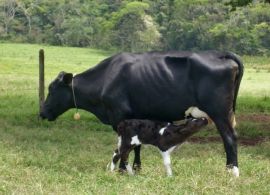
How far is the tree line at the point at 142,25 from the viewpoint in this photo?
69.8 m

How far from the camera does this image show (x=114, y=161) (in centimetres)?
753

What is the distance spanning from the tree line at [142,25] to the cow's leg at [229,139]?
61076 mm

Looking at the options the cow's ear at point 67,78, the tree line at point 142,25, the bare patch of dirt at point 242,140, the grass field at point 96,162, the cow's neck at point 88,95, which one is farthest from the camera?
the tree line at point 142,25

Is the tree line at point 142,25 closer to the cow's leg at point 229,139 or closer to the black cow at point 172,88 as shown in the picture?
the black cow at point 172,88

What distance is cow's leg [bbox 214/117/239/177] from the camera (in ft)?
24.3

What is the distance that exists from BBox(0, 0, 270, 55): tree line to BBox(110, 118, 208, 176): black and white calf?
61.4m

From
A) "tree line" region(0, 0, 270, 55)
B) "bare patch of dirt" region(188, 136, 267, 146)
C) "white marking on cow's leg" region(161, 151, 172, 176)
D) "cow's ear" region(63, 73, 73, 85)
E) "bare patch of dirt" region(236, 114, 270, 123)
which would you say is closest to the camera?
"white marking on cow's leg" region(161, 151, 172, 176)

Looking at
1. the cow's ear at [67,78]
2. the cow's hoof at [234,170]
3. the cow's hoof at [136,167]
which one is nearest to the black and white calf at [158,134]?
the cow's hoof at [136,167]

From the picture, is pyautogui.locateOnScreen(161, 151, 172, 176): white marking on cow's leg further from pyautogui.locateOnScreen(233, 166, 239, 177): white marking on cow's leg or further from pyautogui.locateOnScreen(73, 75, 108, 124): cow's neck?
pyautogui.locateOnScreen(73, 75, 108, 124): cow's neck

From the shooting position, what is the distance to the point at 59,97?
8.50 meters

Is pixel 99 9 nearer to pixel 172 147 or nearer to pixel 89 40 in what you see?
pixel 89 40

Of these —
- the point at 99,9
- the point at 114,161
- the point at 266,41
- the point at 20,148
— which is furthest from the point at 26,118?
the point at 99,9

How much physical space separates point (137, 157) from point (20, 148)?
2317mm

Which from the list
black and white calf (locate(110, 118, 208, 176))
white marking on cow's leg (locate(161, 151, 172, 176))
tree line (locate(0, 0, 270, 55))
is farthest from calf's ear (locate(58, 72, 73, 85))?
tree line (locate(0, 0, 270, 55))
